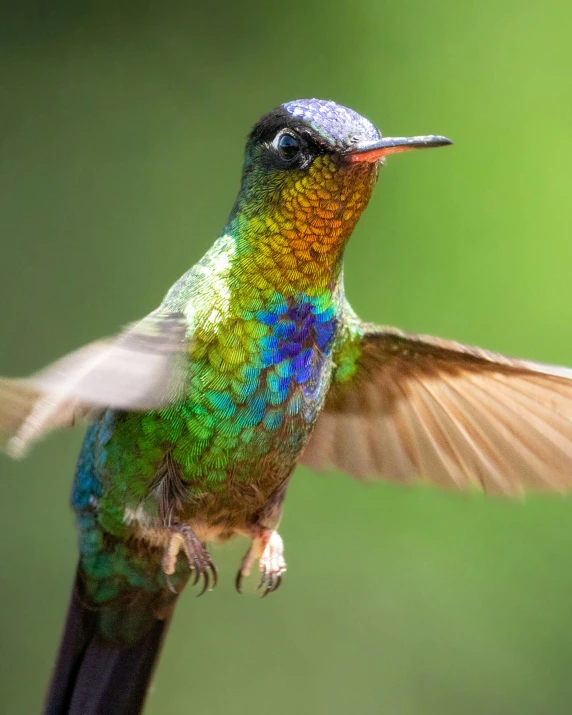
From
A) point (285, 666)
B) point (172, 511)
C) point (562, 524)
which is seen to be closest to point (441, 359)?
point (172, 511)

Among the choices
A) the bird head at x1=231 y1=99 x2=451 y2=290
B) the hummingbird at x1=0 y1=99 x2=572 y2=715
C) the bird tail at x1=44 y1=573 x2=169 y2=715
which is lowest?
the bird tail at x1=44 y1=573 x2=169 y2=715

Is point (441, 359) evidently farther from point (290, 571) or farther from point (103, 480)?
point (290, 571)

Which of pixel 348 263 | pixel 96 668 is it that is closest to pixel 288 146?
pixel 96 668

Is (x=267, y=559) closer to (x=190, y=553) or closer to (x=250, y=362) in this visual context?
(x=190, y=553)

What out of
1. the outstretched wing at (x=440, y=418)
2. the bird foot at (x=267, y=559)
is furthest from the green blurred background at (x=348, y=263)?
the bird foot at (x=267, y=559)

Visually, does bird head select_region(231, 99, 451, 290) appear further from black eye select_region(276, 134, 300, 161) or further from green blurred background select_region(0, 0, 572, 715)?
green blurred background select_region(0, 0, 572, 715)

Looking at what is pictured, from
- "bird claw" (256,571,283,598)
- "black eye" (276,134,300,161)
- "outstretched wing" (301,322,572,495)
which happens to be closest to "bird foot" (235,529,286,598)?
"bird claw" (256,571,283,598)
